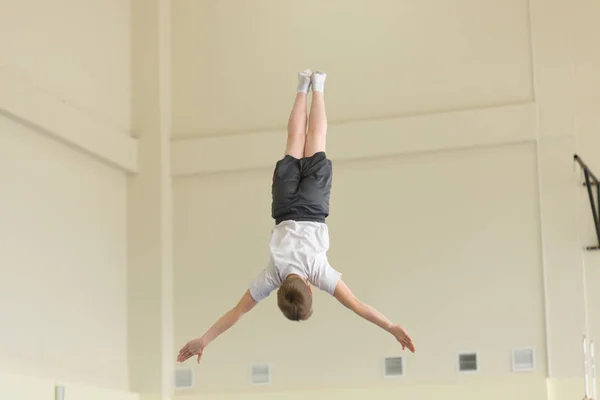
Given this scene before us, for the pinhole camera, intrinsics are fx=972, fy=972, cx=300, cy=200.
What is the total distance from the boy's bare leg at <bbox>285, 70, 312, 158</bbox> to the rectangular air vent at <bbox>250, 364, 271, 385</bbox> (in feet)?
12.0

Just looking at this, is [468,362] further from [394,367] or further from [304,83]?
[304,83]

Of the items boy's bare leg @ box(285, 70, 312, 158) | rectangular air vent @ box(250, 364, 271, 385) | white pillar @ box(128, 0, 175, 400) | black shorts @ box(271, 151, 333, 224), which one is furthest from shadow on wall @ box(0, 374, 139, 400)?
boy's bare leg @ box(285, 70, 312, 158)

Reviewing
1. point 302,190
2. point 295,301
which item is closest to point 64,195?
point 302,190

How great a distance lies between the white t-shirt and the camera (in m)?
5.82

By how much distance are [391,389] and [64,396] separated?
2973 millimetres

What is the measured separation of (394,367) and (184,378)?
214 centimetres

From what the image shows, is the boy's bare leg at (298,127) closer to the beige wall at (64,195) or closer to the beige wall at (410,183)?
the beige wall at (64,195)

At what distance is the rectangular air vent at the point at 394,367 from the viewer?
30.0 ft

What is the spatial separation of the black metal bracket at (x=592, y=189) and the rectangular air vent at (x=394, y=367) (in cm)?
203

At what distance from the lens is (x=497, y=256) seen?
9.05 m

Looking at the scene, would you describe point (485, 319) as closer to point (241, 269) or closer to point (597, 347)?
point (597, 347)

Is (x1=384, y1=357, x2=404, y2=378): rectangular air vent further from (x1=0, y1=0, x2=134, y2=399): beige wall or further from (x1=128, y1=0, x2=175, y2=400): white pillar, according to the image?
(x1=0, y1=0, x2=134, y2=399): beige wall

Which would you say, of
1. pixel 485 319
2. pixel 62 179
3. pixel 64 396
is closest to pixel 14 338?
pixel 64 396

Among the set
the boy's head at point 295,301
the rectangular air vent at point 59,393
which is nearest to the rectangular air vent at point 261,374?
the rectangular air vent at point 59,393
